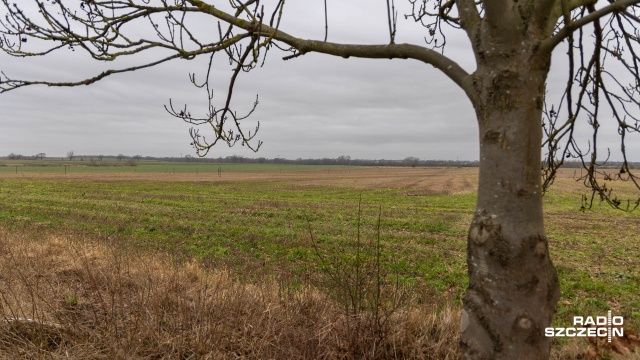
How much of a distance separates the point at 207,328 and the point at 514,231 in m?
2.62

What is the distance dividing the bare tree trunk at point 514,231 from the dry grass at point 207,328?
1.63 meters

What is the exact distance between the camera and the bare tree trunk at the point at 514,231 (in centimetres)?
169

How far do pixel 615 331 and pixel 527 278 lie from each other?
8.16 feet

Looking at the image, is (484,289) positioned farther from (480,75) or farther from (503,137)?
(480,75)

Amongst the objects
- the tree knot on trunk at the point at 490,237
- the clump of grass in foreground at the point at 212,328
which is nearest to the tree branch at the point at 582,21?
the tree knot on trunk at the point at 490,237

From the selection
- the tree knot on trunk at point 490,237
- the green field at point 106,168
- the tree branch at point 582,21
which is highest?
the tree branch at point 582,21

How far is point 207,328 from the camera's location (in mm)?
3346

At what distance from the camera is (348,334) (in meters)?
3.24

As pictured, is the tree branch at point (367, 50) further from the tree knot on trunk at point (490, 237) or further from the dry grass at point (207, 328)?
the dry grass at point (207, 328)

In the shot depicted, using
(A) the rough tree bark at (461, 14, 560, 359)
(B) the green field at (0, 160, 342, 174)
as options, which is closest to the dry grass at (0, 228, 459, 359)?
(A) the rough tree bark at (461, 14, 560, 359)

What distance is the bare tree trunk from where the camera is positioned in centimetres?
169

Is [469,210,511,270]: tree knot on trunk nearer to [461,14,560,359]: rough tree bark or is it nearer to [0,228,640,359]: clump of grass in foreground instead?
[461,14,560,359]: rough tree bark

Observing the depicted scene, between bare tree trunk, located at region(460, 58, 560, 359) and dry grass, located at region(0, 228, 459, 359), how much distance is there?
1.63 m

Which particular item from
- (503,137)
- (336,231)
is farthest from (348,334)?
(336,231)
